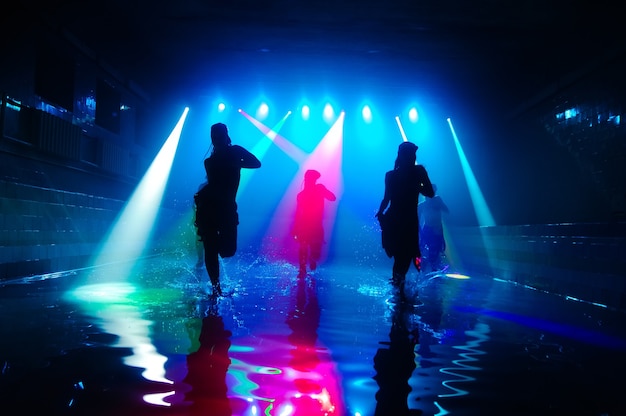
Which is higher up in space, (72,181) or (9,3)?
(9,3)

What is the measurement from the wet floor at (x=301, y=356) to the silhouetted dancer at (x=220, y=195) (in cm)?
75

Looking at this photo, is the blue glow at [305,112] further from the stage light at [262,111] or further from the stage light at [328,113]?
the stage light at [262,111]

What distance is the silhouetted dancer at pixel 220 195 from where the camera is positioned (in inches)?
234

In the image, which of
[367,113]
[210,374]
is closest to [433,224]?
[210,374]

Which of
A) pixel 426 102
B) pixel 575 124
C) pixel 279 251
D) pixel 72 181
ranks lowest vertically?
pixel 279 251

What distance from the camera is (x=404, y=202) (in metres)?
6.35

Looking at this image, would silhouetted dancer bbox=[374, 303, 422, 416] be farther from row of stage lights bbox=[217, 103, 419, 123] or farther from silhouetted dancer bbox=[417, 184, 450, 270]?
row of stage lights bbox=[217, 103, 419, 123]

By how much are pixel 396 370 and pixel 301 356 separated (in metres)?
0.66

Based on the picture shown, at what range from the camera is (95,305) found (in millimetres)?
5609

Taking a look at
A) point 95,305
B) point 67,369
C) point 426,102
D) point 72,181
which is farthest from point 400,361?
point 426,102

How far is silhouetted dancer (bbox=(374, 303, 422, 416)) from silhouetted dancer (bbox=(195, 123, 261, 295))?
2.26m

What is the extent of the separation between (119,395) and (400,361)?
1.68 metres

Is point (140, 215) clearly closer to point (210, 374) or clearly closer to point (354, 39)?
point (354, 39)

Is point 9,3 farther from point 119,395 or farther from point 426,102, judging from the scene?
point 426,102
